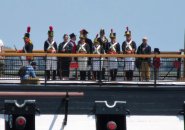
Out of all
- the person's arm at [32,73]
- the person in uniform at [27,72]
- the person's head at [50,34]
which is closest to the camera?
the person in uniform at [27,72]

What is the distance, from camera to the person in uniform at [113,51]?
15133 millimetres

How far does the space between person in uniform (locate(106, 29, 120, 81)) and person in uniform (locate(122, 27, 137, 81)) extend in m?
0.23

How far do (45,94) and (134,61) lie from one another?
236 cm

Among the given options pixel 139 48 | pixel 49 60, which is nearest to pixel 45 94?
pixel 49 60

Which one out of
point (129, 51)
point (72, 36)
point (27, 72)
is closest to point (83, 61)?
point (27, 72)

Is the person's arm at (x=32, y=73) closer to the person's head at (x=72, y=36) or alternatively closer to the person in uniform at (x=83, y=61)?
the person in uniform at (x=83, y=61)

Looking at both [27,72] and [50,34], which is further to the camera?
[50,34]

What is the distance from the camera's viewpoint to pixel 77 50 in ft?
57.7

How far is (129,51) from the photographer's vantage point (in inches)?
687

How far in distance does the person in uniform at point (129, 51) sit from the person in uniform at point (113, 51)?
23 centimetres

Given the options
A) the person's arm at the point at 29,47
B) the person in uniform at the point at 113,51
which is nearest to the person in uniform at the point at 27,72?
the person in uniform at the point at 113,51

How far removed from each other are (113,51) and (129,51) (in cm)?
63

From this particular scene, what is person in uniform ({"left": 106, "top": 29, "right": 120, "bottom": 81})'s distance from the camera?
49.6 ft

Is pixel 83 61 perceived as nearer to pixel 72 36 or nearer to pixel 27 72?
pixel 27 72
